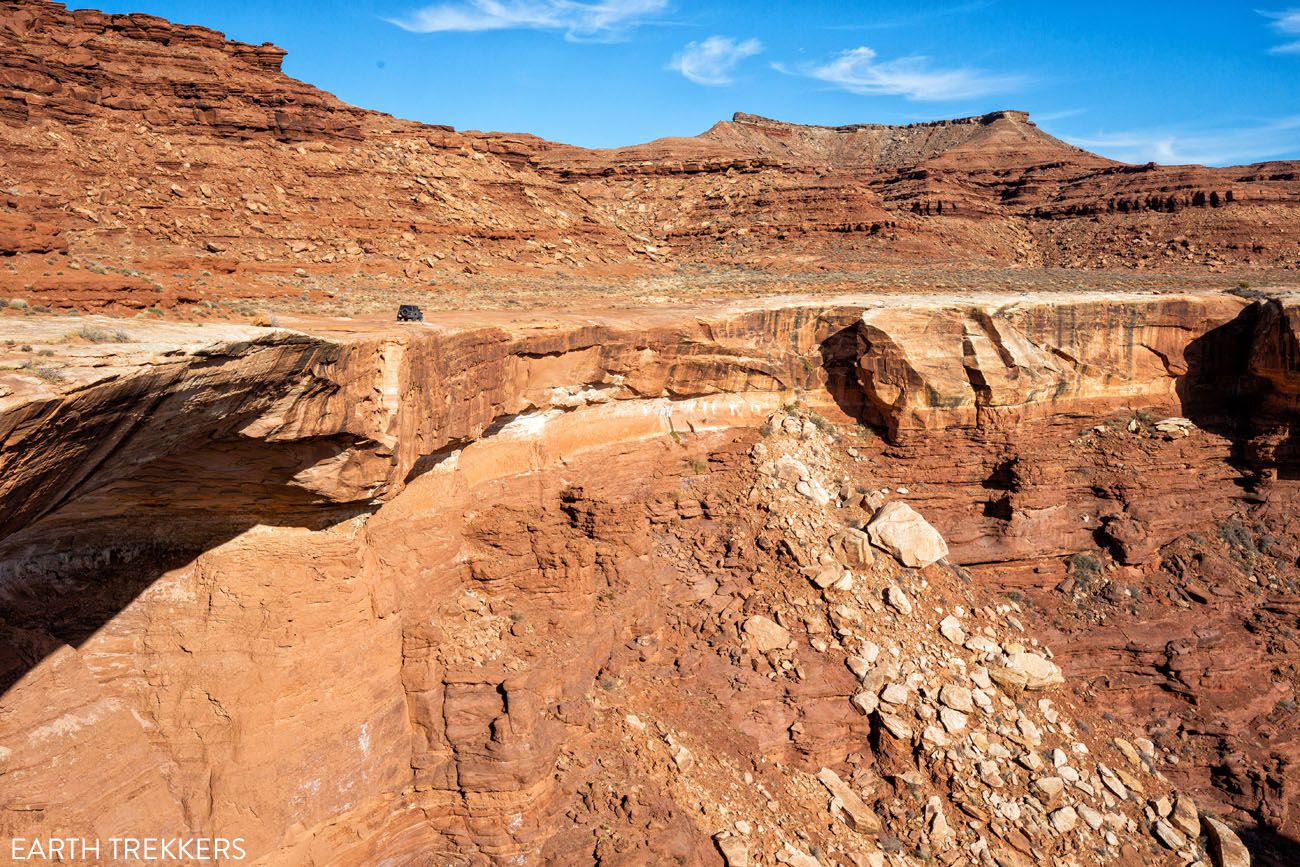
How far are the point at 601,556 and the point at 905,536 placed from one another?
6244mm

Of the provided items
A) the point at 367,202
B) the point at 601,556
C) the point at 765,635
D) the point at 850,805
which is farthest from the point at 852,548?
the point at 367,202

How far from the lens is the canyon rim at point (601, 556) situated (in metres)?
7.58

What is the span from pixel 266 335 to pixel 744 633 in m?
8.88

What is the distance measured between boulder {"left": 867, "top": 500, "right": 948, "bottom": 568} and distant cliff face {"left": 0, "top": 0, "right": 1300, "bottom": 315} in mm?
13376

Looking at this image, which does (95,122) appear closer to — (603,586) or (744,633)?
(603,586)

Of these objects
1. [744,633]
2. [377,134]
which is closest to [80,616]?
[744,633]

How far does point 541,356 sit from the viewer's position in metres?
11.7

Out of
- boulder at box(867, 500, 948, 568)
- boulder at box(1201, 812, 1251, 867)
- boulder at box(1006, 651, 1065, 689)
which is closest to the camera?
boulder at box(1201, 812, 1251, 867)

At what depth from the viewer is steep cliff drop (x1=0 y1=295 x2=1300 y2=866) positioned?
7.55m

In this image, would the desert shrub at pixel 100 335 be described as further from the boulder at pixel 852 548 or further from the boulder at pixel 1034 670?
the boulder at pixel 1034 670

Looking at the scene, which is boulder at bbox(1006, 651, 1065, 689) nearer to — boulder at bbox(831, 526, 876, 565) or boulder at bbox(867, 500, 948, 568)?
boulder at bbox(867, 500, 948, 568)

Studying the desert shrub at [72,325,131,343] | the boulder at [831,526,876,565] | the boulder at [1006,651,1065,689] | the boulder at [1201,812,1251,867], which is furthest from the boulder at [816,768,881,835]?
the desert shrub at [72,325,131,343]

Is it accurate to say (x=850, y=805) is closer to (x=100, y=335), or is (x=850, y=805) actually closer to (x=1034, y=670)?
(x=1034, y=670)

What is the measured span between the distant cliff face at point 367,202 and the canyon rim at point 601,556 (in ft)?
0.88
